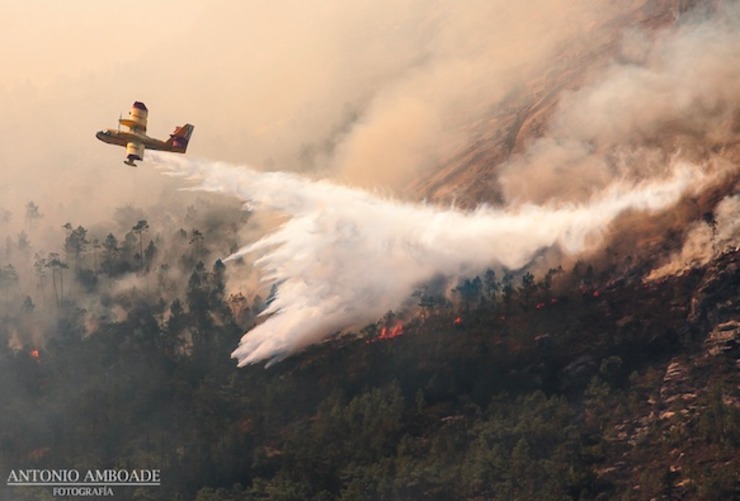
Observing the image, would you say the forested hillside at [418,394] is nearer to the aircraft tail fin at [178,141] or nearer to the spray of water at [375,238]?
the spray of water at [375,238]

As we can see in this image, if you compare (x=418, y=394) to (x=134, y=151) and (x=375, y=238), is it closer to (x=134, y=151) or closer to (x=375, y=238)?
(x=375, y=238)

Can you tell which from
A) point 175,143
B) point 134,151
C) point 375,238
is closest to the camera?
point 134,151

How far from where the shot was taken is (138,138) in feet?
427

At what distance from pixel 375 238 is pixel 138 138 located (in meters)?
23.4

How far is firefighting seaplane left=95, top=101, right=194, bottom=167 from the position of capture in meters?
130

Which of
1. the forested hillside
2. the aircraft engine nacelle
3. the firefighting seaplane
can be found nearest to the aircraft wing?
the firefighting seaplane

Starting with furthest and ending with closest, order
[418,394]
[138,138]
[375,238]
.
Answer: [418,394] → [375,238] → [138,138]

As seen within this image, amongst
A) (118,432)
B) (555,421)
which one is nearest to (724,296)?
(555,421)

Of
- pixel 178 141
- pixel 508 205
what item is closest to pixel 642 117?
pixel 508 205

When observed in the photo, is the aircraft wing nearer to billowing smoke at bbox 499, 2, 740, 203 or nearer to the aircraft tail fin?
the aircraft tail fin

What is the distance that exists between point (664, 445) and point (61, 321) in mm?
74690

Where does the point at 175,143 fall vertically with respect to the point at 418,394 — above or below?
above

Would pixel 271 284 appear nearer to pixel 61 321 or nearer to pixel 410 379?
pixel 410 379

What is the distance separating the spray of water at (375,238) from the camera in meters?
135
